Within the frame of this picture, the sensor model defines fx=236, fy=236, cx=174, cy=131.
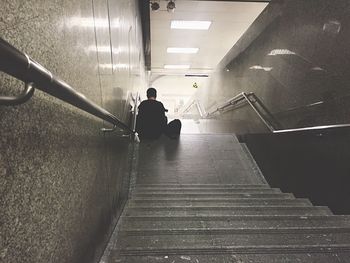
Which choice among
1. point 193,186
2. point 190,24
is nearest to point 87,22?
point 193,186

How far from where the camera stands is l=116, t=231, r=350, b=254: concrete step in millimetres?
1487

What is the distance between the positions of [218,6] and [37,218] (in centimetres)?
581

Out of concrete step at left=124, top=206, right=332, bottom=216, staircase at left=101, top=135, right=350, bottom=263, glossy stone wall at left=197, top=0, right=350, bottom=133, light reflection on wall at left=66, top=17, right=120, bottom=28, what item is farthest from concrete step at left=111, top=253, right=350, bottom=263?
glossy stone wall at left=197, top=0, right=350, bottom=133

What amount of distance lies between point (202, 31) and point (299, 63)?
418 cm

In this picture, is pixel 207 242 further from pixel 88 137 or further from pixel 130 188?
pixel 130 188

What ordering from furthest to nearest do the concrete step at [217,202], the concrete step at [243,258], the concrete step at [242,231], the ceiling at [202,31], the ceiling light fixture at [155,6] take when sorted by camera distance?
the ceiling at [202,31] < the ceiling light fixture at [155,6] < the concrete step at [217,202] < the concrete step at [242,231] < the concrete step at [243,258]

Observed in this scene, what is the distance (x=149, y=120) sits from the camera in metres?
4.50

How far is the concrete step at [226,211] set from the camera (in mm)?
2070

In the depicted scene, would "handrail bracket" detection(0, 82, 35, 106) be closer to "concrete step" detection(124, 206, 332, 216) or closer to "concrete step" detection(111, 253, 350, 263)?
"concrete step" detection(111, 253, 350, 263)

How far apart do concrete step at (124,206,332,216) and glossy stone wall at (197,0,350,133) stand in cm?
94

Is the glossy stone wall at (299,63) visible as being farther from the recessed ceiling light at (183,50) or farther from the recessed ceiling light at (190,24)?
the recessed ceiling light at (183,50)

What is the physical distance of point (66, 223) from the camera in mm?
938

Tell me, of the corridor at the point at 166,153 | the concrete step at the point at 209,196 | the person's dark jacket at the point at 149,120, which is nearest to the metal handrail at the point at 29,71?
the corridor at the point at 166,153

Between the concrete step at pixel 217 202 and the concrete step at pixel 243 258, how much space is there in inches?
33.9
